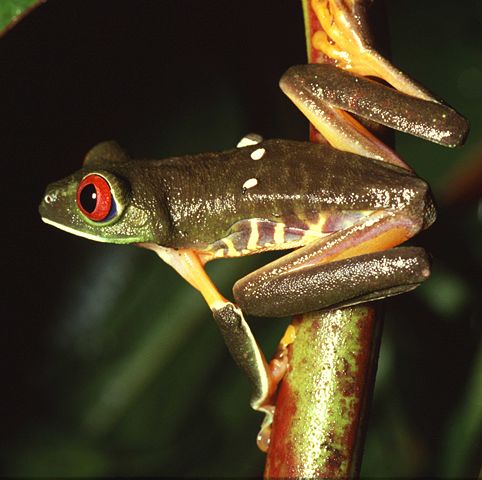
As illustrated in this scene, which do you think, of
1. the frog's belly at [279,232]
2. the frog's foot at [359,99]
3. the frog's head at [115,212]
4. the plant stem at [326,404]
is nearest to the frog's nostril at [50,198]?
the frog's head at [115,212]

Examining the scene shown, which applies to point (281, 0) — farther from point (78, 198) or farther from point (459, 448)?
point (459, 448)

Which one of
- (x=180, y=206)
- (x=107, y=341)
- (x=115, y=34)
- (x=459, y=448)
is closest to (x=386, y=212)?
(x=180, y=206)

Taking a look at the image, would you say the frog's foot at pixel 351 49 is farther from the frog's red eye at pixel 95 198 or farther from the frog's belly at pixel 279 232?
the frog's red eye at pixel 95 198

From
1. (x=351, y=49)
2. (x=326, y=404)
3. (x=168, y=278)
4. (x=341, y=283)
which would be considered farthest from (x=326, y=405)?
(x=168, y=278)

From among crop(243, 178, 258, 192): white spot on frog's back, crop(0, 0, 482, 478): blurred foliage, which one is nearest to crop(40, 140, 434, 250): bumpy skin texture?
crop(243, 178, 258, 192): white spot on frog's back

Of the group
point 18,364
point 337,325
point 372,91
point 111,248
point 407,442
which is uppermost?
point 372,91
